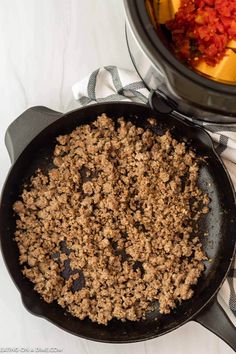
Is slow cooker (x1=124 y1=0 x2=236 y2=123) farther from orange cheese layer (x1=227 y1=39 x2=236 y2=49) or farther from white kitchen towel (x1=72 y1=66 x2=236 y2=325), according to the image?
white kitchen towel (x1=72 y1=66 x2=236 y2=325)

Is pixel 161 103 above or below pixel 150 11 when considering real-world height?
below

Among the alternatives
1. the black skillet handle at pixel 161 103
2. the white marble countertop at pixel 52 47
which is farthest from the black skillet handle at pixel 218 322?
the white marble countertop at pixel 52 47

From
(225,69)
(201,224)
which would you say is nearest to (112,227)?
(201,224)

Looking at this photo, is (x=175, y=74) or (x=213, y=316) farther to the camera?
(x=213, y=316)

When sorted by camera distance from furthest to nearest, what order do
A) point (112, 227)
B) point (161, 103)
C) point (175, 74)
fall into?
point (112, 227), point (161, 103), point (175, 74)

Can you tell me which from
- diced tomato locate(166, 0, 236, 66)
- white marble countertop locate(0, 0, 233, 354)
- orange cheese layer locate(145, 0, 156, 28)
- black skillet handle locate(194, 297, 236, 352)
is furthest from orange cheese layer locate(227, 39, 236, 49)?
black skillet handle locate(194, 297, 236, 352)

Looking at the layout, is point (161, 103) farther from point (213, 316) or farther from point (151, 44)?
point (213, 316)
